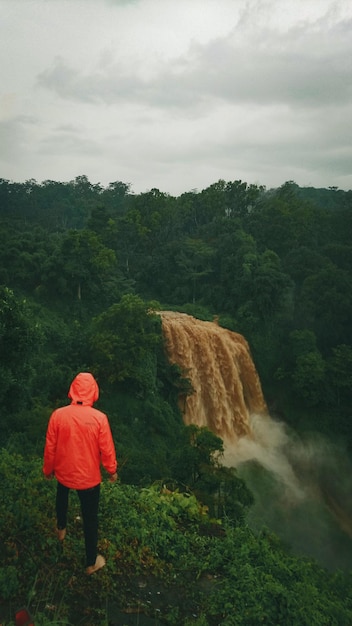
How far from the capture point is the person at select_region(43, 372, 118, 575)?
330cm

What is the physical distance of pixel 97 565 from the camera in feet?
12.0

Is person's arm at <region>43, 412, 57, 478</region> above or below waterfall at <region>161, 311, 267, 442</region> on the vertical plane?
above

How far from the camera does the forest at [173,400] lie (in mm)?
3654

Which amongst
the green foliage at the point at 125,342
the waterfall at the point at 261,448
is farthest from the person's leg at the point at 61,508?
the waterfall at the point at 261,448

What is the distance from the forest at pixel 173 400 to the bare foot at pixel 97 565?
0.07m

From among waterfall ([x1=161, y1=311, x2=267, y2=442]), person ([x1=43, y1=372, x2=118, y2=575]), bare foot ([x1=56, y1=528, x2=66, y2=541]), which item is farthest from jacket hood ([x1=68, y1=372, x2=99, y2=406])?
waterfall ([x1=161, y1=311, x2=267, y2=442])

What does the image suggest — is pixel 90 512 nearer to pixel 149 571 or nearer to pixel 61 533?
pixel 61 533

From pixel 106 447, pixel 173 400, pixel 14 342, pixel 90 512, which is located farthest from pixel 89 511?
pixel 173 400

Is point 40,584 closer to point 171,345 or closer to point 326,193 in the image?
point 171,345

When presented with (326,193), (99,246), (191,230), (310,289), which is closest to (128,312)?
(99,246)

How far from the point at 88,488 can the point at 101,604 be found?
3.11 ft

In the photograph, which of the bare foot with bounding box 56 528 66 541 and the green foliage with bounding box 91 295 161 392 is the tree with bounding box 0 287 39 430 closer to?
the bare foot with bounding box 56 528 66 541

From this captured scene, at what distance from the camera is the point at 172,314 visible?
75.7ft

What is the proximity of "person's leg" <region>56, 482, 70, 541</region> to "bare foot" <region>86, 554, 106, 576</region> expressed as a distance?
14.9 inches
